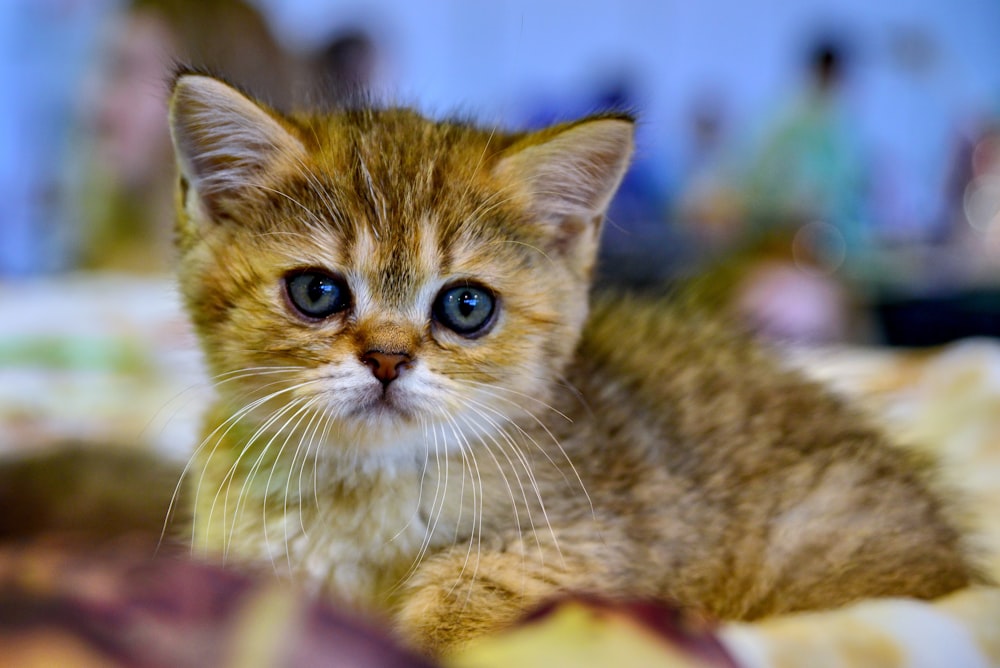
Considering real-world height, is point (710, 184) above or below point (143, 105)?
below

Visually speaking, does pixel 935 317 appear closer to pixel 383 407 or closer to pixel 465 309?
pixel 465 309

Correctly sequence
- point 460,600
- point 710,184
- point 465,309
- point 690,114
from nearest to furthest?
point 460,600
point 465,309
point 710,184
point 690,114

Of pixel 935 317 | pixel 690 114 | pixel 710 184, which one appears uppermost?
pixel 690 114

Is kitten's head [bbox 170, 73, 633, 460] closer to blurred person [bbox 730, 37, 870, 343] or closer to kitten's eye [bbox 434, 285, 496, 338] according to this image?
kitten's eye [bbox 434, 285, 496, 338]

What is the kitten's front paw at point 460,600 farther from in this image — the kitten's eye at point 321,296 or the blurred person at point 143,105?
the blurred person at point 143,105

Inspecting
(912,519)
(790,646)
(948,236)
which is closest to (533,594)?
(790,646)

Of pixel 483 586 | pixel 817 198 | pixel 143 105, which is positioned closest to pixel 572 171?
pixel 483 586

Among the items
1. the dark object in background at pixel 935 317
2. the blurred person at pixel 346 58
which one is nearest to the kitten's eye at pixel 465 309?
the blurred person at pixel 346 58

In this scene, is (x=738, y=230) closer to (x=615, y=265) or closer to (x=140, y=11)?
(x=615, y=265)
